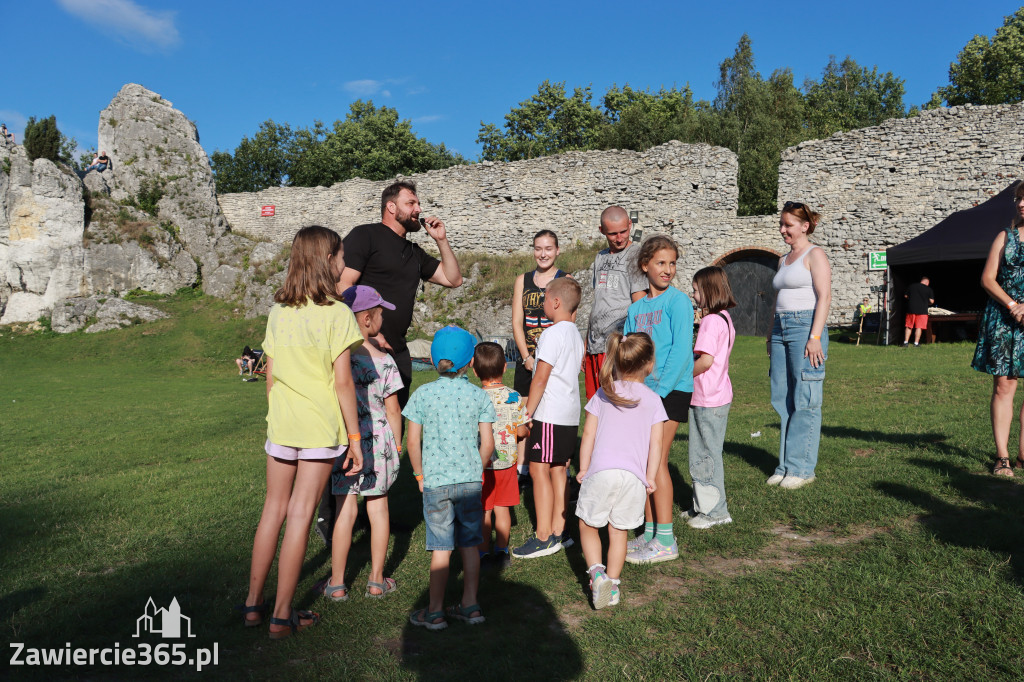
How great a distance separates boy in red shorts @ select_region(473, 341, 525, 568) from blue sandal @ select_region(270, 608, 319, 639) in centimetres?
101

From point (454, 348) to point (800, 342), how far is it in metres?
2.72

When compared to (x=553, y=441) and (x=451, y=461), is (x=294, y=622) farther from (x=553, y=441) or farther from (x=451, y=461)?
(x=553, y=441)

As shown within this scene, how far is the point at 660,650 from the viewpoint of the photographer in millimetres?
2594

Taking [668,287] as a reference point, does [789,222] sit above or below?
above

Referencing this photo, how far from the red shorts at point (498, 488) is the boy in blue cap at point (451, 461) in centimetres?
49

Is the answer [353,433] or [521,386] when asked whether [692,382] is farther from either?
[353,433]

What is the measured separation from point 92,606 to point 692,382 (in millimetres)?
3340

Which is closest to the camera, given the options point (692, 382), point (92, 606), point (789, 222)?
point (92, 606)

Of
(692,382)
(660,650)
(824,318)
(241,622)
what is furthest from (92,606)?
(824,318)

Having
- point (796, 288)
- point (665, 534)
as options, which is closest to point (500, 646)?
point (665, 534)

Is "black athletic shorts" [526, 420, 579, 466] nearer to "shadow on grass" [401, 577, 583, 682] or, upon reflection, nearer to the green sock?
the green sock

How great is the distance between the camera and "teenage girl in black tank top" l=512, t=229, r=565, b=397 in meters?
4.64

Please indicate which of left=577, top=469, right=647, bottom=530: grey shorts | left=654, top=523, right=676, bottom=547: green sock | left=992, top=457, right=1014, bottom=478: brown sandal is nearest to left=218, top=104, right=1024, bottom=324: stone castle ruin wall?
left=992, top=457, right=1014, bottom=478: brown sandal

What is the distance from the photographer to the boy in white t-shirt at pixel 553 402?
12.1 ft
